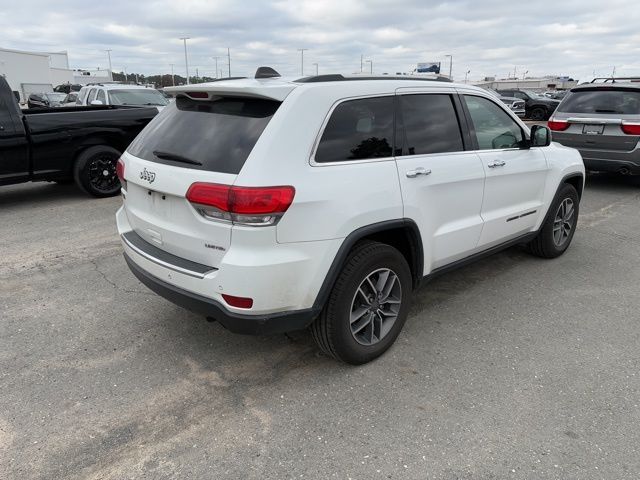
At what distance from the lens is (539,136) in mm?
4516

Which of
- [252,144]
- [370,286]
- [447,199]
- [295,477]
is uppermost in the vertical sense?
[252,144]

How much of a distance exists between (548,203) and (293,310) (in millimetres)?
3219

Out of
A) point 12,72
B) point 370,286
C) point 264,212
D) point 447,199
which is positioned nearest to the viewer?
point 264,212

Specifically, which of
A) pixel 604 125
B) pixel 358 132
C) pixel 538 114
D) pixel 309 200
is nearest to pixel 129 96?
pixel 604 125

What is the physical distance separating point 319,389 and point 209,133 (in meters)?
1.66

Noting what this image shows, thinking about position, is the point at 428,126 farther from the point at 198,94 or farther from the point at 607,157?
the point at 607,157

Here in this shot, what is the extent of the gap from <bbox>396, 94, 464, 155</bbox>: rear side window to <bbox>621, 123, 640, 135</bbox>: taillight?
581cm

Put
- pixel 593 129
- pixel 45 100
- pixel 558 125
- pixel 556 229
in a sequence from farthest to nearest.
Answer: pixel 45 100 < pixel 558 125 < pixel 593 129 < pixel 556 229

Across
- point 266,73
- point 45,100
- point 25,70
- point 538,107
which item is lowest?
point 538,107

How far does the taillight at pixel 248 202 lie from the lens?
2508 mm

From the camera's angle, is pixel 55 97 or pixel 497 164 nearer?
pixel 497 164

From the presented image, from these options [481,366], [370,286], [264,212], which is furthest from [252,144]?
[481,366]

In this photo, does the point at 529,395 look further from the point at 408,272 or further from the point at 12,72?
the point at 12,72

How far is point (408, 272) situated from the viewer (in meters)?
3.33
